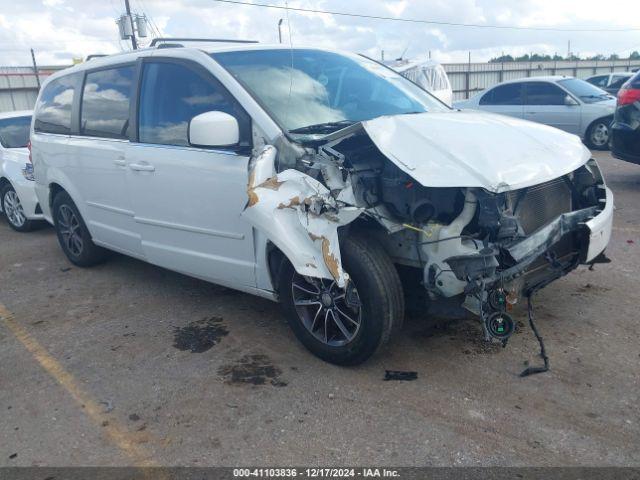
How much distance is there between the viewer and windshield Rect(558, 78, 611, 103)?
1162cm

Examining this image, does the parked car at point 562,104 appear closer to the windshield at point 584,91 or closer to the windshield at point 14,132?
the windshield at point 584,91

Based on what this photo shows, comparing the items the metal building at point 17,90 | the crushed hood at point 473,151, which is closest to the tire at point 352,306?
the crushed hood at point 473,151

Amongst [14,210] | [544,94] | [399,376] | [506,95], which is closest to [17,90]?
[14,210]

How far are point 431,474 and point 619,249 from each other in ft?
12.2

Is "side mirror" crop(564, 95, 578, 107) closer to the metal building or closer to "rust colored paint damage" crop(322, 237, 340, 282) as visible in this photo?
"rust colored paint damage" crop(322, 237, 340, 282)

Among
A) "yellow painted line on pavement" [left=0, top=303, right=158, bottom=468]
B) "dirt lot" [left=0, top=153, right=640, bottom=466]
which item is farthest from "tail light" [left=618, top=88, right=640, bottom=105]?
"yellow painted line on pavement" [left=0, top=303, right=158, bottom=468]

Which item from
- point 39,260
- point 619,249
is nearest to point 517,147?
point 619,249

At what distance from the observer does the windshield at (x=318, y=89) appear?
372 cm

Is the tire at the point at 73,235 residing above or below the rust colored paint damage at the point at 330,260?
below

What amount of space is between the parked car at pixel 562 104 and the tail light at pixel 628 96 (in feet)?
13.0

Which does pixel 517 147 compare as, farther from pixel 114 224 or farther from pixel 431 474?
pixel 114 224

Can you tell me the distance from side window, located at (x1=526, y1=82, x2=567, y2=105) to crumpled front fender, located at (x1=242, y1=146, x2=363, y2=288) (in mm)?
10036

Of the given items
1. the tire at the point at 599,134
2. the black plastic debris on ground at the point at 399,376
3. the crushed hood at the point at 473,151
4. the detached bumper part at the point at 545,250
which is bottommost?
the tire at the point at 599,134

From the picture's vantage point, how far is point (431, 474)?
2.55 metres
